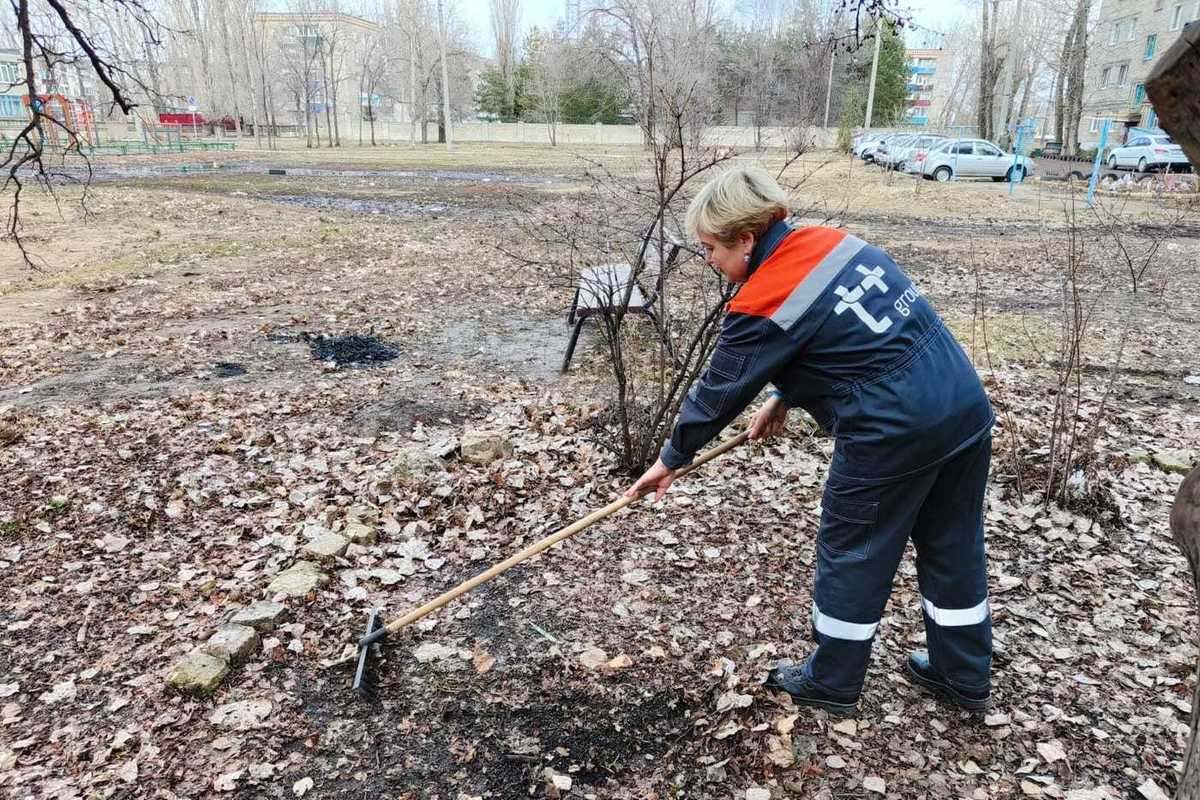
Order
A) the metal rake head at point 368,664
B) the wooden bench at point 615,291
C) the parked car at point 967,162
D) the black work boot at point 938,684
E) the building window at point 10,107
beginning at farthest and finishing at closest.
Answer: the building window at point 10,107
the parked car at point 967,162
the wooden bench at point 615,291
the metal rake head at point 368,664
the black work boot at point 938,684

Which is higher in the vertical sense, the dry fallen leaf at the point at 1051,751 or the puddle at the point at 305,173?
the puddle at the point at 305,173

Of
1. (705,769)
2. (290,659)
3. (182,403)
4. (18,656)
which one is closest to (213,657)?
(290,659)

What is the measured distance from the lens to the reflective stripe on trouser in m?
2.35

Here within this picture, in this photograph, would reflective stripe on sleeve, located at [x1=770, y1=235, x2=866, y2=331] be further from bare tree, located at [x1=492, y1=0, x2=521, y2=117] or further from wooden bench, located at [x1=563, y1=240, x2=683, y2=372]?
bare tree, located at [x1=492, y1=0, x2=521, y2=117]

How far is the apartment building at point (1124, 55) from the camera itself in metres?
40.0

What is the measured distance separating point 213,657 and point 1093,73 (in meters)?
59.6

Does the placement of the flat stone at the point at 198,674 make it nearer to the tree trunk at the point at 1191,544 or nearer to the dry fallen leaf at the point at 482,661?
the dry fallen leaf at the point at 482,661

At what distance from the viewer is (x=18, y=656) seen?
10.2 feet

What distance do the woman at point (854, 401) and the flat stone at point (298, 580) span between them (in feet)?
6.14

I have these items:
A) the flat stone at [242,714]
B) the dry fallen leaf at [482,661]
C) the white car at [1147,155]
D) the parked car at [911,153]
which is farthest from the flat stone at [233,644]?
the white car at [1147,155]

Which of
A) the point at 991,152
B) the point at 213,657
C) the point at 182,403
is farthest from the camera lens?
the point at 991,152

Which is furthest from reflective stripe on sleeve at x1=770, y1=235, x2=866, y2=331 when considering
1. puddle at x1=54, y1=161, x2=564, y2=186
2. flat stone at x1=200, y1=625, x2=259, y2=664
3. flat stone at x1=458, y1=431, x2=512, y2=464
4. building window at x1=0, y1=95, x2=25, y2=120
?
building window at x1=0, y1=95, x2=25, y2=120

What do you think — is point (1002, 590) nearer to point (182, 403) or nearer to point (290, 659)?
point (290, 659)

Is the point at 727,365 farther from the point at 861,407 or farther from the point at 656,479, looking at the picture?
the point at 656,479
